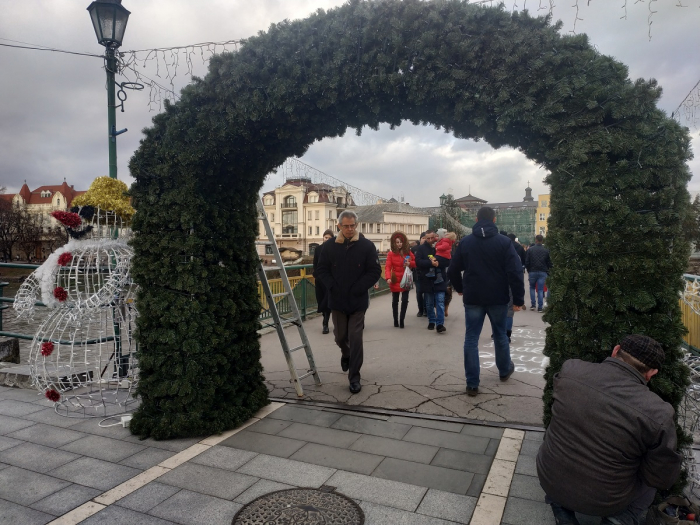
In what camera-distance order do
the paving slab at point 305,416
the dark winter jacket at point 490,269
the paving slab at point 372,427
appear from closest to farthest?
1. the paving slab at point 372,427
2. the paving slab at point 305,416
3. the dark winter jacket at point 490,269

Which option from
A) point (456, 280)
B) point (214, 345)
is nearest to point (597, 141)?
point (456, 280)

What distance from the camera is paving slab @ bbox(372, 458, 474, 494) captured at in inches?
137

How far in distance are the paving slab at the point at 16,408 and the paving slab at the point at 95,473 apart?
1.66 m

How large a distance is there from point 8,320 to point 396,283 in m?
6.46

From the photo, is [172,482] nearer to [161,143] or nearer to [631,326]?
[161,143]

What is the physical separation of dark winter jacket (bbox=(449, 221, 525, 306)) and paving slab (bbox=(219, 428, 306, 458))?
2411 millimetres

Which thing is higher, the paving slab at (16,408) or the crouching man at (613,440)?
the crouching man at (613,440)

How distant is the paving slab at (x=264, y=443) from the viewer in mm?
4091

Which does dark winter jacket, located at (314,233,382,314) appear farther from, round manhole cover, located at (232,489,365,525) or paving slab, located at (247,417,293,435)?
round manhole cover, located at (232,489,365,525)

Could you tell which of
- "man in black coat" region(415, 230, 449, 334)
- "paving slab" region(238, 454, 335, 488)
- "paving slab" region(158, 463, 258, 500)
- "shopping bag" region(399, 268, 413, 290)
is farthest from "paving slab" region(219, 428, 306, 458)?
"shopping bag" region(399, 268, 413, 290)

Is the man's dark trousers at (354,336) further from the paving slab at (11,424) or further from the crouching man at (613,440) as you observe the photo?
the paving slab at (11,424)

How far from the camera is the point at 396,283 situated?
9.72m

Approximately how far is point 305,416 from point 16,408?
3029mm

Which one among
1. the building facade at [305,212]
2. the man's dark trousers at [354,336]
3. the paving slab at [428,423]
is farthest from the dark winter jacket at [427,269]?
the building facade at [305,212]
